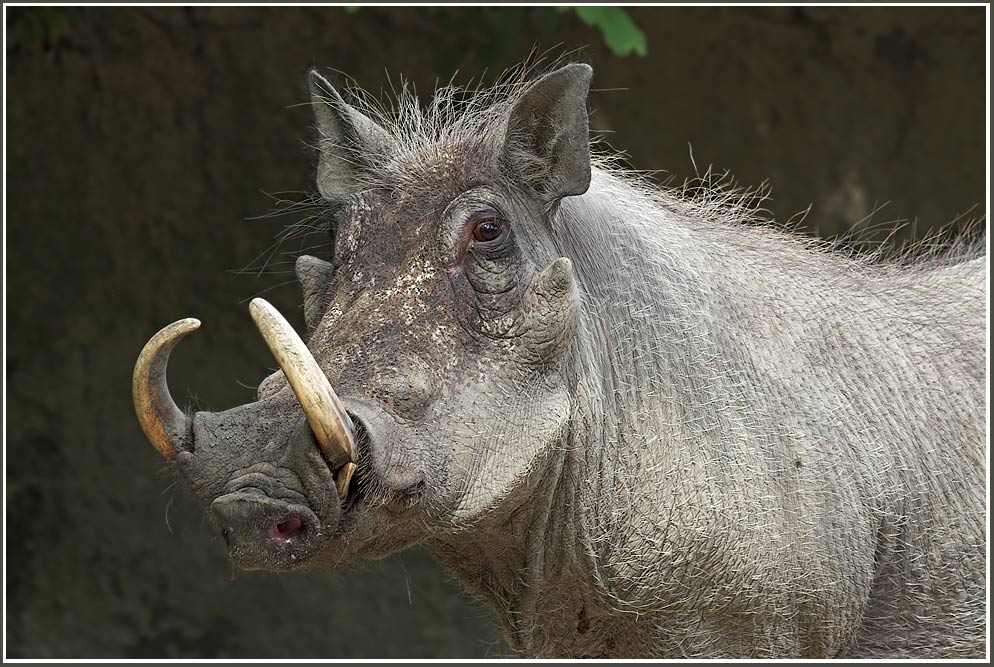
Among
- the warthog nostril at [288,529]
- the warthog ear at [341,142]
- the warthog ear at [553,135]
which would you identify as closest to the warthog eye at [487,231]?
the warthog ear at [553,135]

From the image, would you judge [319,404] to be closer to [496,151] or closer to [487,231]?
[487,231]

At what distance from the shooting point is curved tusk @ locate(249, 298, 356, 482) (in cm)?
216

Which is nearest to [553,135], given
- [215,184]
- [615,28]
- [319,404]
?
[319,404]

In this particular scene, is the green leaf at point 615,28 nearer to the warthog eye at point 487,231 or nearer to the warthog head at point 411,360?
the warthog head at point 411,360

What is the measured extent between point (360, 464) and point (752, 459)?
0.95m

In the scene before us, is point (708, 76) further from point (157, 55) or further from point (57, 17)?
point (57, 17)

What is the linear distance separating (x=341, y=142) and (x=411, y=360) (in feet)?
2.53

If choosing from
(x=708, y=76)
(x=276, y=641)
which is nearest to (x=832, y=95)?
(x=708, y=76)

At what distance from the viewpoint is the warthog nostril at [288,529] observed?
2.23 metres

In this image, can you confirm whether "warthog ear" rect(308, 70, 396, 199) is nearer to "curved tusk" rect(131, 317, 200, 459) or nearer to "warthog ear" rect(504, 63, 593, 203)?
"warthog ear" rect(504, 63, 593, 203)

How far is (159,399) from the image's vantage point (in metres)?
2.36

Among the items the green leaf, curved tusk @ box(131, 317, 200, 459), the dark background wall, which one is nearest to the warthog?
curved tusk @ box(131, 317, 200, 459)

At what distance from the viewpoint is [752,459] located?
9.04ft

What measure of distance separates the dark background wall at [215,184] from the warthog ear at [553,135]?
12.4 feet
